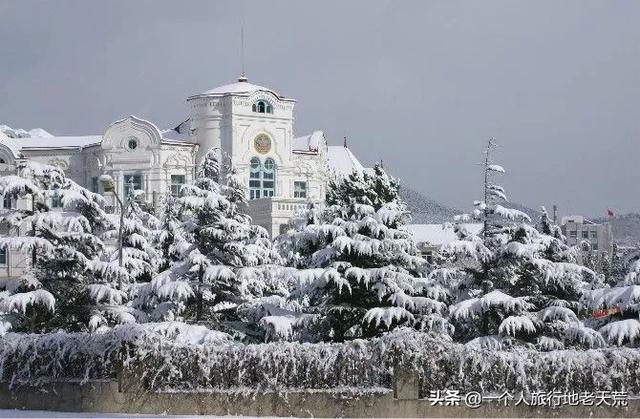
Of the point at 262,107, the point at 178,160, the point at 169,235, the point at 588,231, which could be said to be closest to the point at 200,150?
the point at 178,160

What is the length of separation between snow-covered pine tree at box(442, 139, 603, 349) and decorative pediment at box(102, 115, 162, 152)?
1553 inches

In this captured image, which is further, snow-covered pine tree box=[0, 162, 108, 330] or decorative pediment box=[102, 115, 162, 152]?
decorative pediment box=[102, 115, 162, 152]

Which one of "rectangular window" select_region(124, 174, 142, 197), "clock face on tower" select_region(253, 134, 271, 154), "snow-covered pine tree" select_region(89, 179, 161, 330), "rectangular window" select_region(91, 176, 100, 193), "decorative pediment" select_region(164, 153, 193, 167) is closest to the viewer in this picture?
"snow-covered pine tree" select_region(89, 179, 161, 330)

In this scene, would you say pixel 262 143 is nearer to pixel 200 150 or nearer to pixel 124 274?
pixel 200 150

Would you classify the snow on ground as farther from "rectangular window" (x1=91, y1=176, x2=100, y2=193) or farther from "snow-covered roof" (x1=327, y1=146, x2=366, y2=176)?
"snow-covered roof" (x1=327, y1=146, x2=366, y2=176)

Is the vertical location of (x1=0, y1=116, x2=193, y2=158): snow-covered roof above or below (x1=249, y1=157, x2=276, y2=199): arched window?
above

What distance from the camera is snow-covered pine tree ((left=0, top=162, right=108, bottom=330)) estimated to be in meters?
29.7

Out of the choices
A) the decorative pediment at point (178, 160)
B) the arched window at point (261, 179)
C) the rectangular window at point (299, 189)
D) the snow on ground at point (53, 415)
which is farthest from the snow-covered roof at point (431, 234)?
the snow on ground at point (53, 415)

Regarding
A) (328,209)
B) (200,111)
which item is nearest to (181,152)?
(200,111)

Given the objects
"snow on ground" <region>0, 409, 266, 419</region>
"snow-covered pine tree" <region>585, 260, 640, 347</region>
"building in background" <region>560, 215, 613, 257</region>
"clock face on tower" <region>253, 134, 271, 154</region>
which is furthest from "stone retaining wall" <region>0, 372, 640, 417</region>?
"building in background" <region>560, 215, 613, 257</region>

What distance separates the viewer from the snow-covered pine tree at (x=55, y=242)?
29.7 meters

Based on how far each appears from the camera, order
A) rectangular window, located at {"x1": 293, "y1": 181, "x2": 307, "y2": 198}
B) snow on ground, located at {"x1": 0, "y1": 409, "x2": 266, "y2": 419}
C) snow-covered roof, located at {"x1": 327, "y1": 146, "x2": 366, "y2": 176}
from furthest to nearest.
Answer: snow-covered roof, located at {"x1": 327, "y1": 146, "x2": 366, "y2": 176}
rectangular window, located at {"x1": 293, "y1": 181, "x2": 307, "y2": 198}
snow on ground, located at {"x1": 0, "y1": 409, "x2": 266, "y2": 419}

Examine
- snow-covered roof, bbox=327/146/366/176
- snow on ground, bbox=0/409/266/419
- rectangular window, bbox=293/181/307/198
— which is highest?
snow-covered roof, bbox=327/146/366/176

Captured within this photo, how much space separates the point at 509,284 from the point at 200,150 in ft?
139
